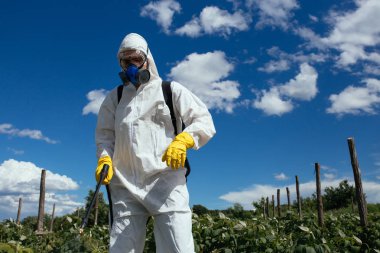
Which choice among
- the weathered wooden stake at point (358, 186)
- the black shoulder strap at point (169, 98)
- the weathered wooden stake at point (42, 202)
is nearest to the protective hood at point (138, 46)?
the black shoulder strap at point (169, 98)

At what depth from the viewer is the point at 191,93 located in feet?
9.57

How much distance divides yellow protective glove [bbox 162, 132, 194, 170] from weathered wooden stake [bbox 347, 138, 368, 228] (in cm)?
718

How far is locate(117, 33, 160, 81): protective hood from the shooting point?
2.88m

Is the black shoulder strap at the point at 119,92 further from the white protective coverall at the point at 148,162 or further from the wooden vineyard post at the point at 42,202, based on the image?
the wooden vineyard post at the point at 42,202

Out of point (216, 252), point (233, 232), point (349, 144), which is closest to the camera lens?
point (216, 252)

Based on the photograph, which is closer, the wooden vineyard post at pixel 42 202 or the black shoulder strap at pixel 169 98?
the black shoulder strap at pixel 169 98

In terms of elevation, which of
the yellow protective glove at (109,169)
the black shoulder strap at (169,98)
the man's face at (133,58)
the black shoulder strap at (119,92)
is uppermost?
the man's face at (133,58)

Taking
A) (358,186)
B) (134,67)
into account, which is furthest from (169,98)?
(358,186)

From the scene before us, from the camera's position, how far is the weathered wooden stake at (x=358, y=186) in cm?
886

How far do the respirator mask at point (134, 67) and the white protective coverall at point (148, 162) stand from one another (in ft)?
0.15

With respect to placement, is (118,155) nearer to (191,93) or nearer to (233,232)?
(191,93)

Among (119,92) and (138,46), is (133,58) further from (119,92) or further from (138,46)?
(119,92)

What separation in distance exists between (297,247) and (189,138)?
1825 mm

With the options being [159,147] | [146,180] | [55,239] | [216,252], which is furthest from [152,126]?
[55,239]
